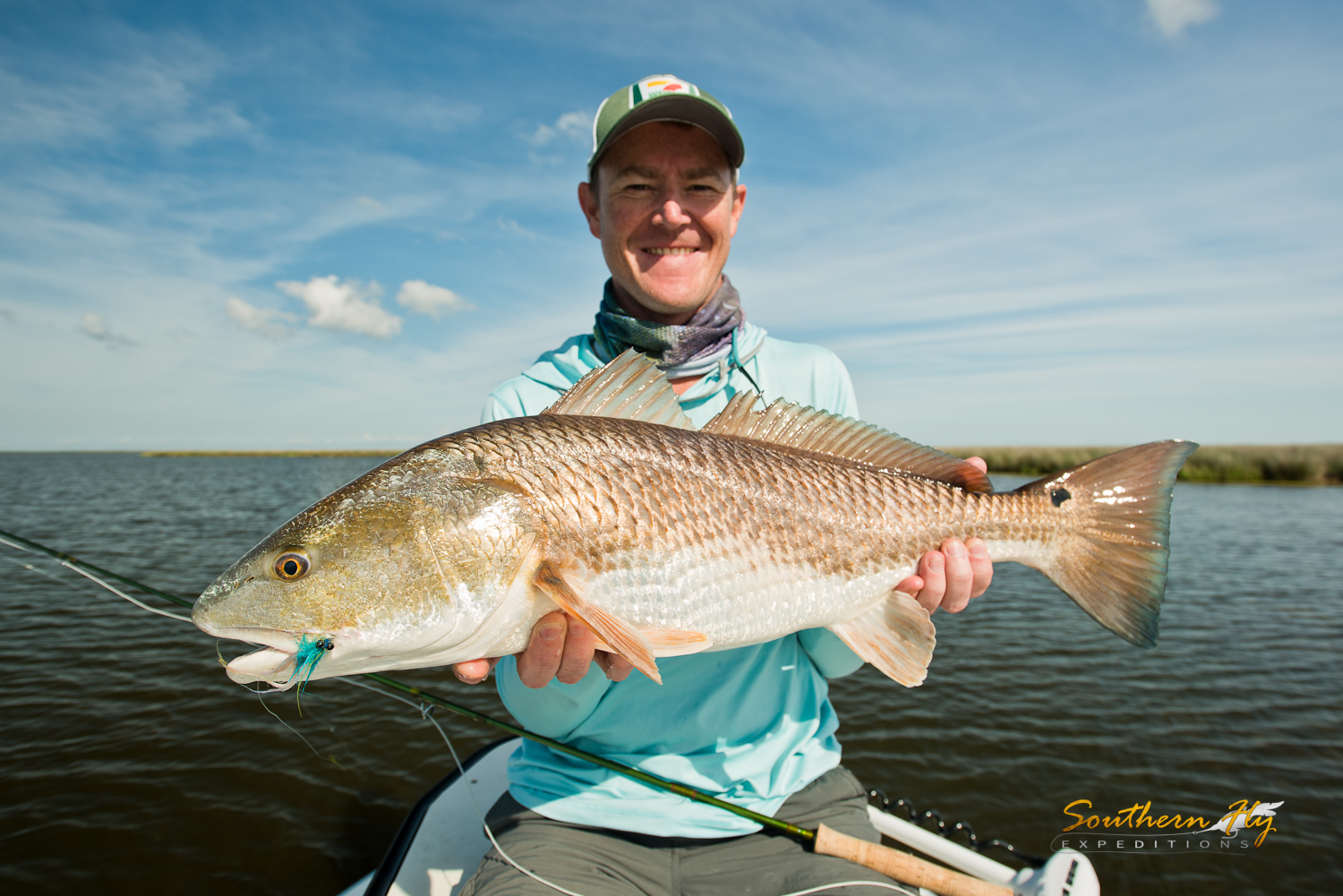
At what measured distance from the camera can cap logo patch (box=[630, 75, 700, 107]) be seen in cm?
280

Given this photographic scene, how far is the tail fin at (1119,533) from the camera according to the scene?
2.54m

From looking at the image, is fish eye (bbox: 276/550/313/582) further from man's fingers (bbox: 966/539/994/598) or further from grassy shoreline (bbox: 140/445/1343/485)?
grassy shoreline (bbox: 140/445/1343/485)

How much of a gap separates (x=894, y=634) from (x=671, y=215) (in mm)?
1964

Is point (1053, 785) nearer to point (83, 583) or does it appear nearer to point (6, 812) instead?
point (6, 812)

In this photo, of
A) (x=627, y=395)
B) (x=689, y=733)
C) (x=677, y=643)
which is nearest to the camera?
(x=677, y=643)

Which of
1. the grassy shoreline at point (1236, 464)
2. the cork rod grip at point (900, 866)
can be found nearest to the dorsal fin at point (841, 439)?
the cork rod grip at point (900, 866)

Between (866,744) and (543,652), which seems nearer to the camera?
(543,652)

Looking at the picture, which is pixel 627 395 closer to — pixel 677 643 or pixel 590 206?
pixel 677 643

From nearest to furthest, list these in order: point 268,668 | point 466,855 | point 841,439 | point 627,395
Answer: point 268,668 → point 627,395 → point 841,439 → point 466,855

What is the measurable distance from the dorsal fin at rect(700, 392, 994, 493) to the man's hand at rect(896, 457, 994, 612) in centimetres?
27

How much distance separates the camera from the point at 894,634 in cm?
250
